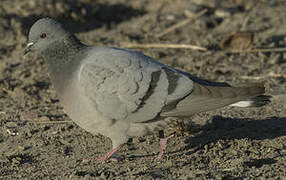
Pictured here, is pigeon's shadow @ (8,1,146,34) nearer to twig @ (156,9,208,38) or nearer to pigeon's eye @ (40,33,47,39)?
twig @ (156,9,208,38)

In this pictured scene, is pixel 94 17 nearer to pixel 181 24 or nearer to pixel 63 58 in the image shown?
pixel 181 24

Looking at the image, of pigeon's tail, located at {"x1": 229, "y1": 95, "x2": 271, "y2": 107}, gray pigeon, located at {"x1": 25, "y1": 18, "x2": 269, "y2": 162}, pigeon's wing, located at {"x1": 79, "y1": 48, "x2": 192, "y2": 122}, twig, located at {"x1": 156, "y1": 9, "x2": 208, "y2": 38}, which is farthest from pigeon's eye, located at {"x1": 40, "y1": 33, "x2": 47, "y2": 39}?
twig, located at {"x1": 156, "y1": 9, "x2": 208, "y2": 38}

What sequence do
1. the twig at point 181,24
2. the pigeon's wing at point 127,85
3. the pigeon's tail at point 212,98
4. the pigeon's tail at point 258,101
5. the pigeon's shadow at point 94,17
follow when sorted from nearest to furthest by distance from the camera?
the pigeon's wing at point 127,85, the pigeon's tail at point 212,98, the pigeon's tail at point 258,101, the twig at point 181,24, the pigeon's shadow at point 94,17

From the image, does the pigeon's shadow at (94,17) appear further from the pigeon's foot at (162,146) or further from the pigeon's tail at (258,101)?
the pigeon's tail at (258,101)

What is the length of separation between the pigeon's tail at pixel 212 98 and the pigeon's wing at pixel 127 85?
0.33ft

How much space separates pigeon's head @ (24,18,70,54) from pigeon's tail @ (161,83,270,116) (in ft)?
4.61

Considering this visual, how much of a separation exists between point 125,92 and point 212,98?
2.91 ft

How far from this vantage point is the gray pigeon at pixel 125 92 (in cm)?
489

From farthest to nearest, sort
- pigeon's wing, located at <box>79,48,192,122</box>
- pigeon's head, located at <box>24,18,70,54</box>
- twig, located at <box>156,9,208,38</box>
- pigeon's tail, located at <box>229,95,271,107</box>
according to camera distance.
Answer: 1. twig, located at <box>156,9,208,38</box>
2. pigeon's head, located at <box>24,18,70,54</box>
3. pigeon's tail, located at <box>229,95,271,107</box>
4. pigeon's wing, located at <box>79,48,192,122</box>

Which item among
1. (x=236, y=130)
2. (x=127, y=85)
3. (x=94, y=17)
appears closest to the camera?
(x=127, y=85)

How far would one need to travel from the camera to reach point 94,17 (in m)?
10.3

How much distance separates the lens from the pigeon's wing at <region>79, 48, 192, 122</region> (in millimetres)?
4887

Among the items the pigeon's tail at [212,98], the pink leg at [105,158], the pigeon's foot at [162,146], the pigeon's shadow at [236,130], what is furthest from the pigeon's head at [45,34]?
the pigeon's shadow at [236,130]

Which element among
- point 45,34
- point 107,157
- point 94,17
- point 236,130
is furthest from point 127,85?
point 94,17
